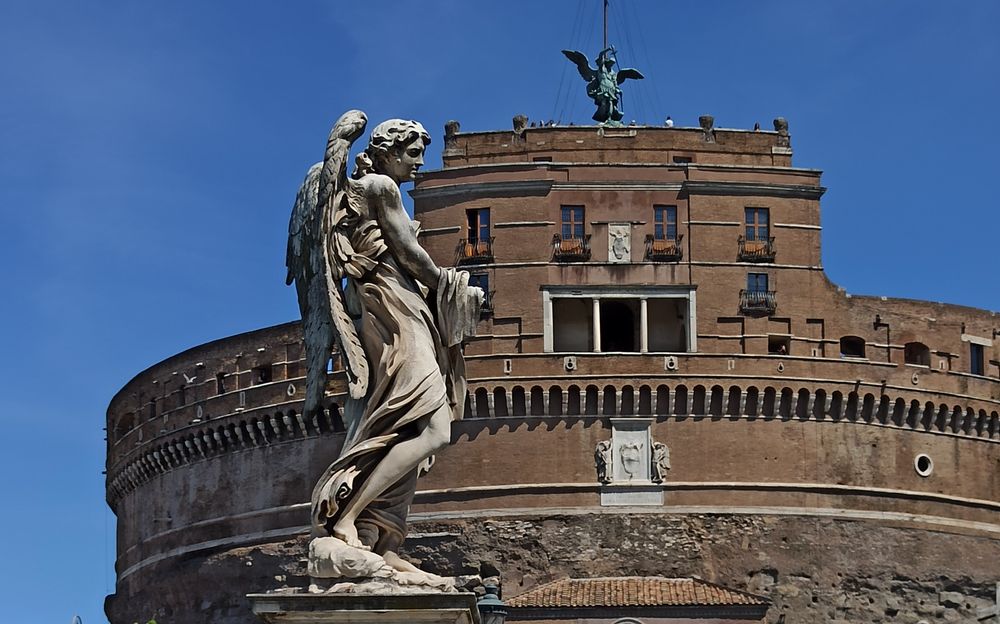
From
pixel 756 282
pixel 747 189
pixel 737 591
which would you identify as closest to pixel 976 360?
pixel 756 282

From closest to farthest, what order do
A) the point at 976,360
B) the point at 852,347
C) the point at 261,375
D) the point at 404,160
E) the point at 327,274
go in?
the point at 327,274 → the point at 404,160 → the point at 852,347 → the point at 976,360 → the point at 261,375

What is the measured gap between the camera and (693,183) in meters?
52.1

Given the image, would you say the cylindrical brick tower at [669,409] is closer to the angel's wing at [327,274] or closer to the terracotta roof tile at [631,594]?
the terracotta roof tile at [631,594]

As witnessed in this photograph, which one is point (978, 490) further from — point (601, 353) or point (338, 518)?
point (338, 518)

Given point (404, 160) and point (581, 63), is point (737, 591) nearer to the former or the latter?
point (581, 63)

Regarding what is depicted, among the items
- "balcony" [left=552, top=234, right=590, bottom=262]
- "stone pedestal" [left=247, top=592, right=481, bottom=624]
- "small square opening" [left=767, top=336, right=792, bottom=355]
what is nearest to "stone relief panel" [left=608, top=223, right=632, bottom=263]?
"balcony" [left=552, top=234, right=590, bottom=262]

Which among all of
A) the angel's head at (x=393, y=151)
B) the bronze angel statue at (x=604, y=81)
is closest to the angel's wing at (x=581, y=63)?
the bronze angel statue at (x=604, y=81)

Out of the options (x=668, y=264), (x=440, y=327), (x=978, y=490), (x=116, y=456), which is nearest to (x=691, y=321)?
(x=668, y=264)

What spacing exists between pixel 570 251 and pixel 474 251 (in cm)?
237

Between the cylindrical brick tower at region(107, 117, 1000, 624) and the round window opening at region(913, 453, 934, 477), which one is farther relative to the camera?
the round window opening at region(913, 453, 934, 477)

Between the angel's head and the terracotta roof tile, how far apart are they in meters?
40.7

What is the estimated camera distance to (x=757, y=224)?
52.0m

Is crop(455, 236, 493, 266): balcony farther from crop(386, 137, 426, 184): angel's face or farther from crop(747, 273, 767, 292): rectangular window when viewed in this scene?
crop(386, 137, 426, 184): angel's face

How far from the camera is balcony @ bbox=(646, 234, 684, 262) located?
169 ft
